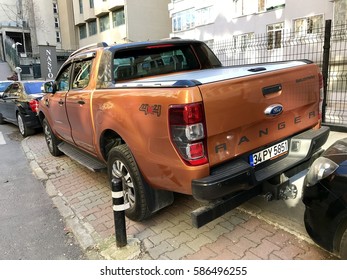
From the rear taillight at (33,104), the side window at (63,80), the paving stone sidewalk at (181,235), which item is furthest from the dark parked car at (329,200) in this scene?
the rear taillight at (33,104)

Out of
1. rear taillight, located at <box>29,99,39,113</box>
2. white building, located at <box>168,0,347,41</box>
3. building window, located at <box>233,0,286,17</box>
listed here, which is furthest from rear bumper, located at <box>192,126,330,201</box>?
building window, located at <box>233,0,286,17</box>

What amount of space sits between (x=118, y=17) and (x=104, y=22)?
3.71 meters

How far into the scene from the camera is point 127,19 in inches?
1233

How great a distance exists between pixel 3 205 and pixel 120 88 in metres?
2.61

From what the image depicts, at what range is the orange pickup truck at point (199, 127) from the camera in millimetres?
2389

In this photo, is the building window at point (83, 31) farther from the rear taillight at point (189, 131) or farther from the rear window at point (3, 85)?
the rear taillight at point (189, 131)

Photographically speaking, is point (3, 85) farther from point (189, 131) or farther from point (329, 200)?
point (329, 200)

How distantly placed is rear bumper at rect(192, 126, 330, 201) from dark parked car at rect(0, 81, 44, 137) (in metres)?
7.08

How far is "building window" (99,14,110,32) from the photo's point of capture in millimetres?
35312

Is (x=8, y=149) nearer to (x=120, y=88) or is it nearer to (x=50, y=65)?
(x=120, y=88)

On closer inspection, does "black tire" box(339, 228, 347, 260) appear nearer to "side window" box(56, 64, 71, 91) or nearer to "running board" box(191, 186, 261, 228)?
"running board" box(191, 186, 261, 228)

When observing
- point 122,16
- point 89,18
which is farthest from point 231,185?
point 89,18

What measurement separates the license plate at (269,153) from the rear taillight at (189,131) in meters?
0.59

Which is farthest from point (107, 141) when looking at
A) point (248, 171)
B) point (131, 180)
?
point (248, 171)
